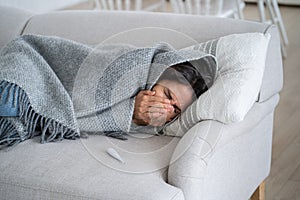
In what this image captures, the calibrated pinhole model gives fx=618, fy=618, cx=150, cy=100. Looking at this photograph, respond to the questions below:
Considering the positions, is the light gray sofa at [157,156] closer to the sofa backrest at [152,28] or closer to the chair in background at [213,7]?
the sofa backrest at [152,28]

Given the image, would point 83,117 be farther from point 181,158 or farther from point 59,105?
point 181,158

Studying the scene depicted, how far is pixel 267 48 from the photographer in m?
2.09

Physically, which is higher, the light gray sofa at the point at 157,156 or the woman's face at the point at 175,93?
the woman's face at the point at 175,93

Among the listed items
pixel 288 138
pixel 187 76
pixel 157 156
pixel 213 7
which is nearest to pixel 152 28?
pixel 187 76

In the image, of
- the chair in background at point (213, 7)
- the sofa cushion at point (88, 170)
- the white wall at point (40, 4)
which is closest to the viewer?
the sofa cushion at point (88, 170)

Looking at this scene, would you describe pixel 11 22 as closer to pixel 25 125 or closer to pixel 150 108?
pixel 25 125

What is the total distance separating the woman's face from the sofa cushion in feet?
0.33

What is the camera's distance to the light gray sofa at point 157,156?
5.65ft

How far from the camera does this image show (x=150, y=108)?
191 centimetres

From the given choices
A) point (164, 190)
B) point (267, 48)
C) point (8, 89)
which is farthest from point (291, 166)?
point (8, 89)

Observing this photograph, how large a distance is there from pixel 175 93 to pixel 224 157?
25cm

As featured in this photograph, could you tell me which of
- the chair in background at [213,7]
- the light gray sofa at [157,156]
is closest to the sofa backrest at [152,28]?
the light gray sofa at [157,156]

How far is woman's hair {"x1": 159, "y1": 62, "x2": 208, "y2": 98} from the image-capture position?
1929 millimetres

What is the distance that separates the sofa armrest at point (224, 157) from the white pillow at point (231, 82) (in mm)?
48
